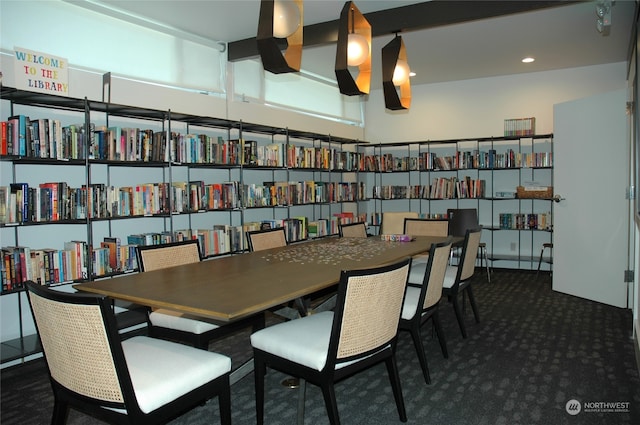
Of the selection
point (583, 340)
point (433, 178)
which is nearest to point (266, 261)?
point (583, 340)

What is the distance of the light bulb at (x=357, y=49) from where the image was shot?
3069 millimetres

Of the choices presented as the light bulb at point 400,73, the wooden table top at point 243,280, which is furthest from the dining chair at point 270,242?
the light bulb at point 400,73

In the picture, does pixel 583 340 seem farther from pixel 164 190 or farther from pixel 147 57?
pixel 147 57

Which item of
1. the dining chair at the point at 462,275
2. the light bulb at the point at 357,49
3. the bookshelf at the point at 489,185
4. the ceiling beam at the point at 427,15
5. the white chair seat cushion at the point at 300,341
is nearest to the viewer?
the white chair seat cushion at the point at 300,341

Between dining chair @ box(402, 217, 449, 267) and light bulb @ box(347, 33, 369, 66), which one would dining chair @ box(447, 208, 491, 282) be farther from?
light bulb @ box(347, 33, 369, 66)

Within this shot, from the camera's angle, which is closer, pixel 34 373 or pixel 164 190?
pixel 34 373

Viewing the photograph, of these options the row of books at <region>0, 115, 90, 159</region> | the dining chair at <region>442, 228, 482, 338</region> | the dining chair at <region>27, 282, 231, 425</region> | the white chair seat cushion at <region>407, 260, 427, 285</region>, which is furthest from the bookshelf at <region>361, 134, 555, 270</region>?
the dining chair at <region>27, 282, 231, 425</region>

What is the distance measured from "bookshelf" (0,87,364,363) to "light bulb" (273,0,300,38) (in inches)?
70.7

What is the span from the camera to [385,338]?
7.20 feet

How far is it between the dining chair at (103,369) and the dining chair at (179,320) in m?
0.69

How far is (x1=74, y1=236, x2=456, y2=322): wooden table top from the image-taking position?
185 centimetres

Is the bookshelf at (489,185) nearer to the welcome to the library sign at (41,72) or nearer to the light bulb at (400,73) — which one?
the light bulb at (400,73)

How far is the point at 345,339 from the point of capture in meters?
1.98

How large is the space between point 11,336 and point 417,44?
497cm
